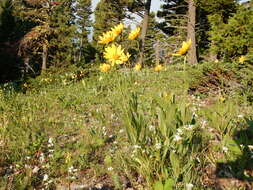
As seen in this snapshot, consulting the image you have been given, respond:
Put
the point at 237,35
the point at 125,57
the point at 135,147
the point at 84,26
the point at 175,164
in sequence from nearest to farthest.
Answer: the point at 175,164 → the point at 135,147 → the point at 125,57 → the point at 237,35 → the point at 84,26

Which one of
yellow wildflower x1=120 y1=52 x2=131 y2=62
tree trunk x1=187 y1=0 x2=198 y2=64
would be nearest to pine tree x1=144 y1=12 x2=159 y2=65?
tree trunk x1=187 y1=0 x2=198 y2=64

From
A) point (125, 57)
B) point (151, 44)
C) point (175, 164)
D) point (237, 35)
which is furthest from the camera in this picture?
point (151, 44)

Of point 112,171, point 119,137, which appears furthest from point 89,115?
point 112,171

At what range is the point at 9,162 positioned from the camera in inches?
126

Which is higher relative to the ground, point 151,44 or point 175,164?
point 151,44

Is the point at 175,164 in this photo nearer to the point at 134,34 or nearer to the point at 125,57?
the point at 125,57

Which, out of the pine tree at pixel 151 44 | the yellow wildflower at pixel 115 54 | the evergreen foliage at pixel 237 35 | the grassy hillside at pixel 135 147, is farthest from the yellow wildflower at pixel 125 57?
the evergreen foliage at pixel 237 35

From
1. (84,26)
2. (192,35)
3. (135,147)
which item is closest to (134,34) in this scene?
(135,147)

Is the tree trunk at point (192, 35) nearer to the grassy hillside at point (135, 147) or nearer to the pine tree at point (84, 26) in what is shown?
the grassy hillside at point (135, 147)

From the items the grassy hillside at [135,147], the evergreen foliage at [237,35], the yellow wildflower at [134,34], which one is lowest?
the grassy hillside at [135,147]

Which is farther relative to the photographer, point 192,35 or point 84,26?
point 84,26

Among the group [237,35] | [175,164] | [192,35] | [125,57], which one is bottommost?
[175,164]

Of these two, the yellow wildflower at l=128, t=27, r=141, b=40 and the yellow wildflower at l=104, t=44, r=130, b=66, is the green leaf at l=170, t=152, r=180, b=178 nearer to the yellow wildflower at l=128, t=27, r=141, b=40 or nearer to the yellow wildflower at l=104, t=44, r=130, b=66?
the yellow wildflower at l=104, t=44, r=130, b=66

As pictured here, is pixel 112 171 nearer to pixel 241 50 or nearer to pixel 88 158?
pixel 88 158
